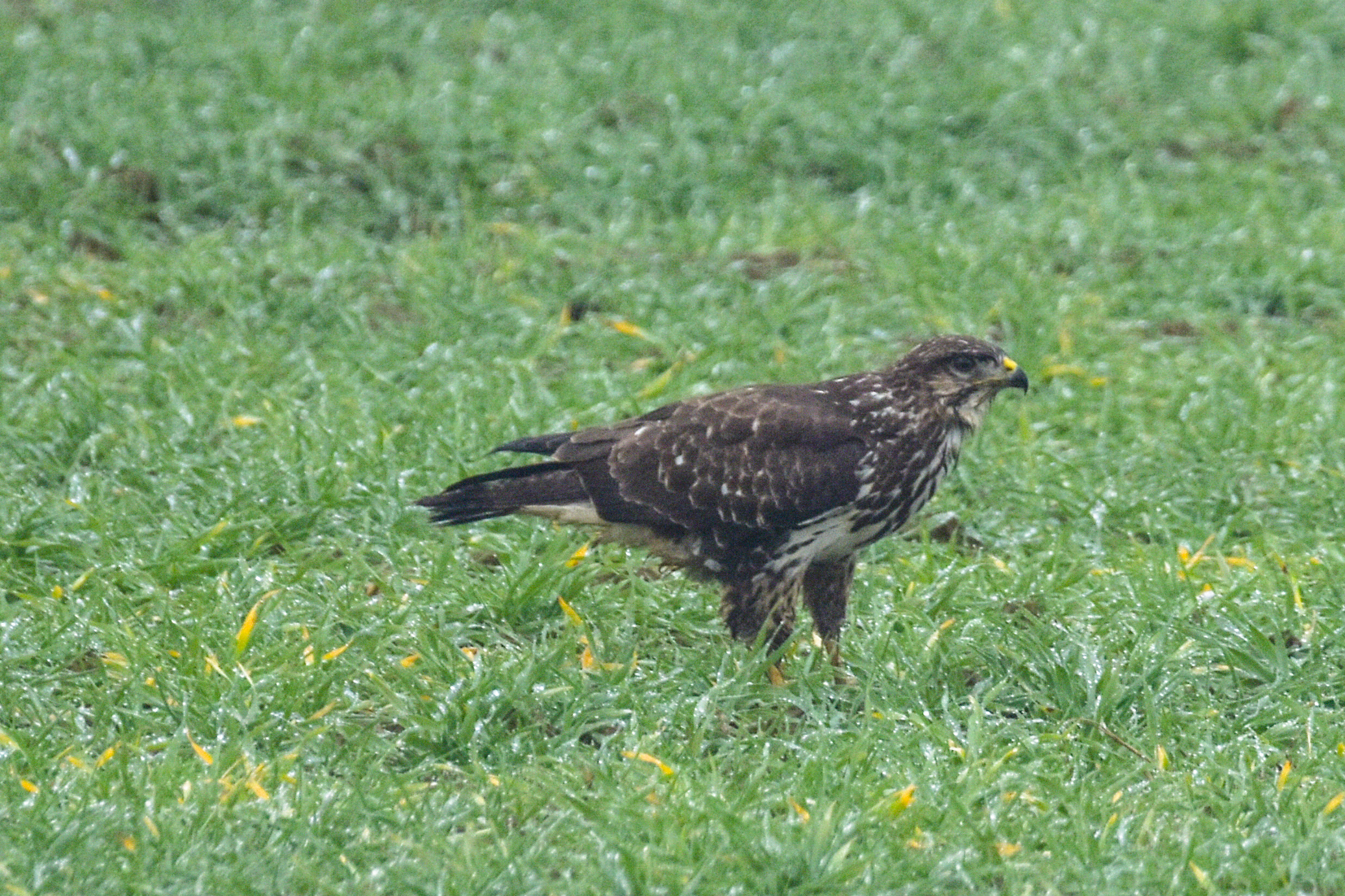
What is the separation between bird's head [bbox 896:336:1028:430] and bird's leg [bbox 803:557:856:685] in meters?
0.51

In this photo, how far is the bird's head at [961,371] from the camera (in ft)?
16.7

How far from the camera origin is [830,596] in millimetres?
5090

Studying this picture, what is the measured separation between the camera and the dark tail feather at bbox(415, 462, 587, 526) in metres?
5.04

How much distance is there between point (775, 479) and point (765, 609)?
1.16ft

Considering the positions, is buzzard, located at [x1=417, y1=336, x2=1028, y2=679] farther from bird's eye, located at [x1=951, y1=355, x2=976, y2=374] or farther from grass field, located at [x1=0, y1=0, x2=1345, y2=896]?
grass field, located at [x1=0, y1=0, x2=1345, y2=896]

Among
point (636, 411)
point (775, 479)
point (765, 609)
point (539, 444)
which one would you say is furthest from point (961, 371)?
point (636, 411)

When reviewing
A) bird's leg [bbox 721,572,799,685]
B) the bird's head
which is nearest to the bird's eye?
the bird's head

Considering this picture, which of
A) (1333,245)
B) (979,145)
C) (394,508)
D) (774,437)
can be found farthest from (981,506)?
(979,145)

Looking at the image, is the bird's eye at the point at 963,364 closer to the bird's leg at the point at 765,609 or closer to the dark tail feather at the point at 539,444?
the bird's leg at the point at 765,609

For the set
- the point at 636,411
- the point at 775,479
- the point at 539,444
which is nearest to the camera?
the point at 775,479

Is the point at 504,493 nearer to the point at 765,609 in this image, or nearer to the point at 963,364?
the point at 765,609

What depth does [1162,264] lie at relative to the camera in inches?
322

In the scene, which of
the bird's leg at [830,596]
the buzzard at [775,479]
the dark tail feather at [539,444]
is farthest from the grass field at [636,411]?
the dark tail feather at [539,444]

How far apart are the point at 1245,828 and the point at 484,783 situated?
65.5 inches
